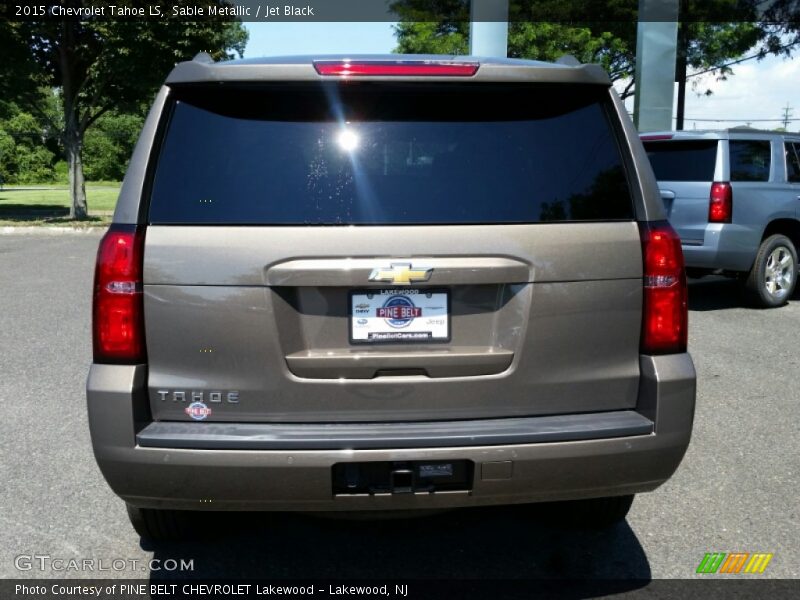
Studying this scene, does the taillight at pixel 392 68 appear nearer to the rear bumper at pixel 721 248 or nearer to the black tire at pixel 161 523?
the black tire at pixel 161 523

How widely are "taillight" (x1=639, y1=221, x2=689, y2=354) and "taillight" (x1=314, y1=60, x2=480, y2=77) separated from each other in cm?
81

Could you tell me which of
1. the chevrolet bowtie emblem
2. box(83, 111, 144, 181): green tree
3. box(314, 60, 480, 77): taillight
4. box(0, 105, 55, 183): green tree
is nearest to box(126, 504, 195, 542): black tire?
the chevrolet bowtie emblem

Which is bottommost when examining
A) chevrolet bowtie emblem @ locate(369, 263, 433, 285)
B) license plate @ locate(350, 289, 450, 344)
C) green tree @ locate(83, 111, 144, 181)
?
license plate @ locate(350, 289, 450, 344)

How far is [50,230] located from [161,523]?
58.8 ft

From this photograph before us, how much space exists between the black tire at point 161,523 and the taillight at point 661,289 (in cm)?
193

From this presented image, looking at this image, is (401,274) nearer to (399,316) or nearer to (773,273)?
(399,316)

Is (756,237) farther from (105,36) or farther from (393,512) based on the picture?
(105,36)

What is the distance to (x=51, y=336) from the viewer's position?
769 centimetres

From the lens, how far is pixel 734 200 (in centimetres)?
891

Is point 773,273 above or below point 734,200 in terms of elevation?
below

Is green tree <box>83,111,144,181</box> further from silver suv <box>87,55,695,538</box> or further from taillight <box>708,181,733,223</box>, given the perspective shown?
silver suv <box>87,55,695,538</box>

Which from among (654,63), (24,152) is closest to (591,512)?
(654,63)

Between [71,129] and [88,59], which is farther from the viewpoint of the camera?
[88,59]

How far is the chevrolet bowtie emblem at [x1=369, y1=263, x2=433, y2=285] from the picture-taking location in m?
2.65
